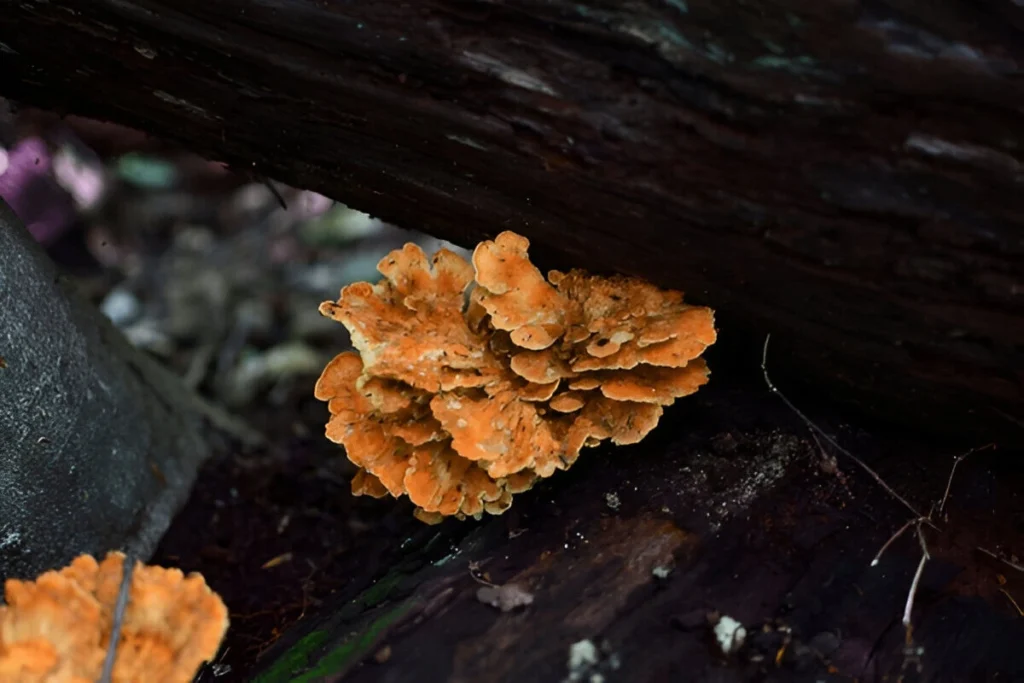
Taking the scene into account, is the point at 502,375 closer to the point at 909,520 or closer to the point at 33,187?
the point at 909,520

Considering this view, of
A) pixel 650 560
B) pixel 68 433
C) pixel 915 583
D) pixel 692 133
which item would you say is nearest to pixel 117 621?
pixel 68 433

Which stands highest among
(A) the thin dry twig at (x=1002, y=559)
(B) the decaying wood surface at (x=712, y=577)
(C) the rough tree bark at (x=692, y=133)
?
(C) the rough tree bark at (x=692, y=133)

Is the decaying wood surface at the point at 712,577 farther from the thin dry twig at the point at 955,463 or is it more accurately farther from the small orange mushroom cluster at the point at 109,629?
the small orange mushroom cluster at the point at 109,629

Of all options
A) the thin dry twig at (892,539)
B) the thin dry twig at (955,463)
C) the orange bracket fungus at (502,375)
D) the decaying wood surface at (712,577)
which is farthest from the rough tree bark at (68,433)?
the thin dry twig at (955,463)

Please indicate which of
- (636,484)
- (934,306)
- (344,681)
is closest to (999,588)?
(934,306)

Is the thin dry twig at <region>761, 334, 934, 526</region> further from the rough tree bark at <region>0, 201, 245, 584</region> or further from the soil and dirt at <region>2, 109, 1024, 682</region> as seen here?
the rough tree bark at <region>0, 201, 245, 584</region>

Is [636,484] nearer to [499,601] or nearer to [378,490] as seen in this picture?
[499,601]
